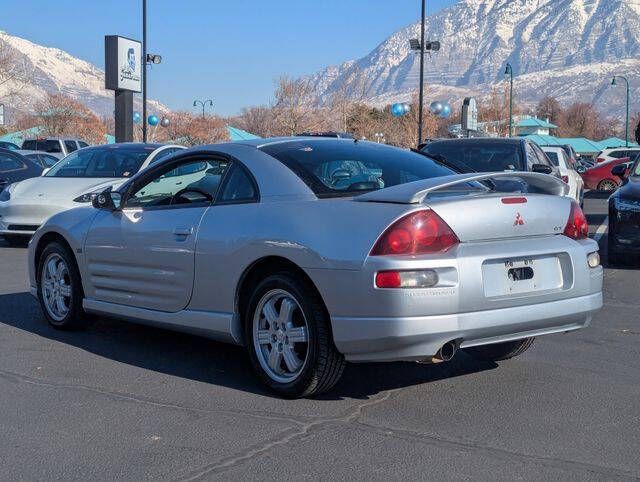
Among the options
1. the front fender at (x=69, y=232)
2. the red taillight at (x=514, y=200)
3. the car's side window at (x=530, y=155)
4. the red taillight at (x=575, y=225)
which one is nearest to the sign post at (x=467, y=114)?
the car's side window at (x=530, y=155)

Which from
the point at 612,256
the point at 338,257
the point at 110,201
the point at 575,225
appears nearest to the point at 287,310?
the point at 338,257

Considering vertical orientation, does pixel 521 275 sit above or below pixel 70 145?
below

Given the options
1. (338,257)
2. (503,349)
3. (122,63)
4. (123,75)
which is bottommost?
(503,349)

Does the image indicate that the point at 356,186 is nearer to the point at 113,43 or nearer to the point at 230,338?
the point at 230,338

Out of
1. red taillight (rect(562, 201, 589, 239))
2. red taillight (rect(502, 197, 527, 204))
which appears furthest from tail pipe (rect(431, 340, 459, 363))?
red taillight (rect(562, 201, 589, 239))

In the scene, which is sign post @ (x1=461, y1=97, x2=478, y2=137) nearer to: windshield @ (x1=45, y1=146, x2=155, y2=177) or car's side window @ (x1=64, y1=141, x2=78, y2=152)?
car's side window @ (x1=64, y1=141, x2=78, y2=152)

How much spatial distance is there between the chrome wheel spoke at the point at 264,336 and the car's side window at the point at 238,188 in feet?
2.70

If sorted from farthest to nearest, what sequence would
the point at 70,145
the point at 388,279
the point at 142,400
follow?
1. the point at 70,145
2. the point at 142,400
3. the point at 388,279

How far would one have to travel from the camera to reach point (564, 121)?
420 feet

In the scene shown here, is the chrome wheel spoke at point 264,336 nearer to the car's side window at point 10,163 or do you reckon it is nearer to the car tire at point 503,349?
the car tire at point 503,349

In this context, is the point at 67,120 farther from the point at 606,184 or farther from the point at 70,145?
the point at 606,184

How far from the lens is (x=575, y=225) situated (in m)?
5.55

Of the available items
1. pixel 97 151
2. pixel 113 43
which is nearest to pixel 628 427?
pixel 97 151

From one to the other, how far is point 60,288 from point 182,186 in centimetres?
147
